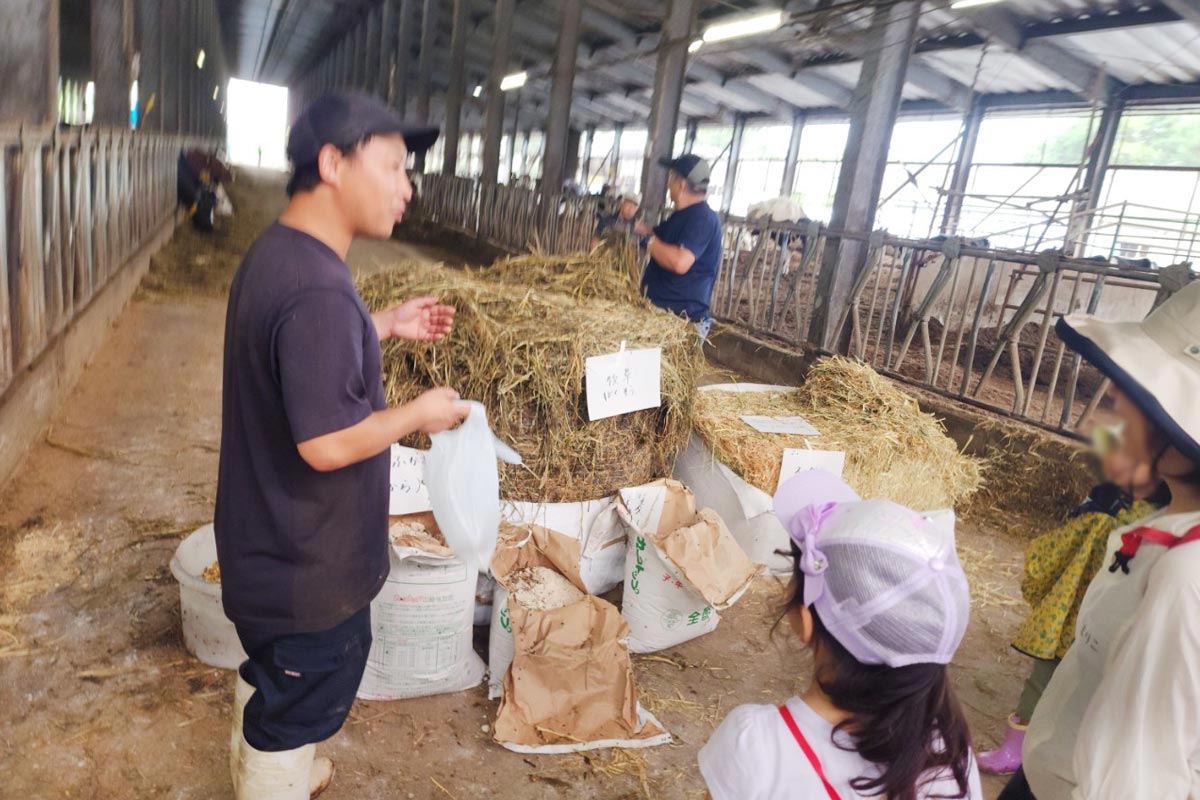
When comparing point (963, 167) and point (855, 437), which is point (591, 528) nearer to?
point (855, 437)

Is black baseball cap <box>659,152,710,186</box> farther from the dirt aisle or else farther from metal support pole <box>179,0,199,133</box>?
metal support pole <box>179,0,199,133</box>

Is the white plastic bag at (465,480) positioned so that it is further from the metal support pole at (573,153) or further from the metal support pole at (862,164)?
the metal support pole at (573,153)

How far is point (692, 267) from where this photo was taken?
3.99m

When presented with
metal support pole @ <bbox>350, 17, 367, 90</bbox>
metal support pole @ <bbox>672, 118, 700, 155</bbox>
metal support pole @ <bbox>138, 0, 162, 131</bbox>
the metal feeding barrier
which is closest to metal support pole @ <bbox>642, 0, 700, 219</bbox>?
the metal feeding barrier

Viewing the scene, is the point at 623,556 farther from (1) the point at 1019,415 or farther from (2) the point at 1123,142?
(2) the point at 1123,142

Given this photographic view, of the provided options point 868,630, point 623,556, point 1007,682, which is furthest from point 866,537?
point 1007,682

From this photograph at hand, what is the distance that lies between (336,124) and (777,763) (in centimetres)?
130

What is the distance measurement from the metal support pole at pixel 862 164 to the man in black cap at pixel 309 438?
563 centimetres

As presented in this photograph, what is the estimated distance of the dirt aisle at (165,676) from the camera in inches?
81.4

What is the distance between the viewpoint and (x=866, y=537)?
1.16m

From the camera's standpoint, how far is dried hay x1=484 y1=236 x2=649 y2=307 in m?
3.42

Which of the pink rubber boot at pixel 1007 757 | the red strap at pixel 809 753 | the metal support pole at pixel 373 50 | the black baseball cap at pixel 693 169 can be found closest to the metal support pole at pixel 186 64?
the metal support pole at pixel 373 50

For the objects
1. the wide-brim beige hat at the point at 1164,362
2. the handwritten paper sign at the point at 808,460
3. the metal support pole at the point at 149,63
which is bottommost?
the handwritten paper sign at the point at 808,460

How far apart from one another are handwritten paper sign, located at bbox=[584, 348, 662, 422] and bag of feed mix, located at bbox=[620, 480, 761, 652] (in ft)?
1.12
